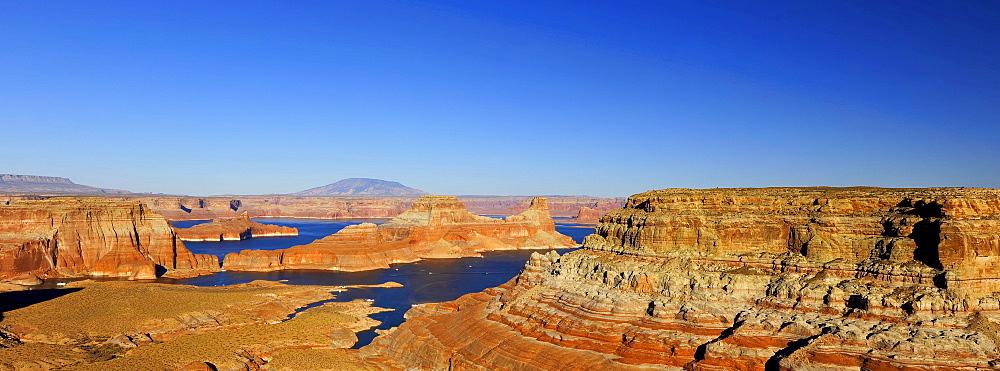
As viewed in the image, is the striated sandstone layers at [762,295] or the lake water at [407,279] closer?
the striated sandstone layers at [762,295]

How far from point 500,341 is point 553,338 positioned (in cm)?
431

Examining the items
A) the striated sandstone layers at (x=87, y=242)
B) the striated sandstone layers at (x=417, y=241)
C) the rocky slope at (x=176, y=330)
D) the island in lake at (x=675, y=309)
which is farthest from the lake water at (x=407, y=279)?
the striated sandstone layers at (x=87, y=242)

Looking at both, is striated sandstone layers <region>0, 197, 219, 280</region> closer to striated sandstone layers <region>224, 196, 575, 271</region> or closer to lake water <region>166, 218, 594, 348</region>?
lake water <region>166, 218, 594, 348</region>

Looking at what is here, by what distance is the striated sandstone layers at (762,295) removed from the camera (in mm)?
35219

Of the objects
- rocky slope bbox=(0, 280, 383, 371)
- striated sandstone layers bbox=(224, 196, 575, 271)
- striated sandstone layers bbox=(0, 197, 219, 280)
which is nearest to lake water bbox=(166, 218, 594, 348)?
rocky slope bbox=(0, 280, 383, 371)

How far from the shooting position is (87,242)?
10512 centimetres

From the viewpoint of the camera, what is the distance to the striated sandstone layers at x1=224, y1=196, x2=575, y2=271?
118125mm

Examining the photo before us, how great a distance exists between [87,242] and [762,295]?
10941 centimetres

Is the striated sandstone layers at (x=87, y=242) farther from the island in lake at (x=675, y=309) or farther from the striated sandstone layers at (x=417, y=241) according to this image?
the island in lake at (x=675, y=309)

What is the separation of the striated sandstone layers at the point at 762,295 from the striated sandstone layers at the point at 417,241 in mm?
67786

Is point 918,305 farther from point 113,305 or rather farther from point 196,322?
point 113,305

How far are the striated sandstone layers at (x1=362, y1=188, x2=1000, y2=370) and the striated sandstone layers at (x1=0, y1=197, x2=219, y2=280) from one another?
71796 millimetres

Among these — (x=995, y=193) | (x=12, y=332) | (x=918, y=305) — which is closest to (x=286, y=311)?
(x=12, y=332)

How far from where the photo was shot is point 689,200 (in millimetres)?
54812
